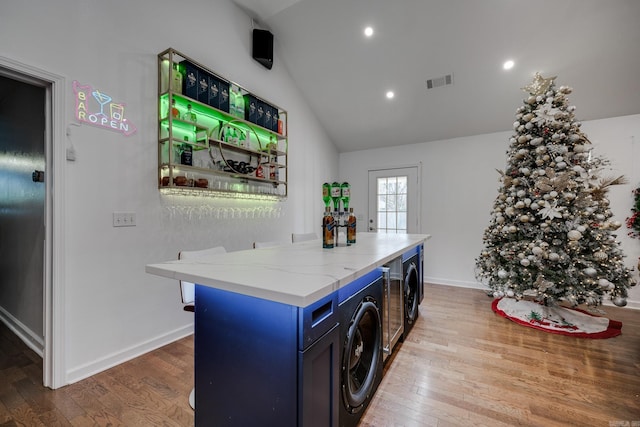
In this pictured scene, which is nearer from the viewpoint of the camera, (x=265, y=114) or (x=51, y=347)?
(x=51, y=347)

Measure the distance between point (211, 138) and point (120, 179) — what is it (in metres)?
0.88

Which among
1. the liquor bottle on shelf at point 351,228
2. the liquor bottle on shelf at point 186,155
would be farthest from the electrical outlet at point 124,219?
the liquor bottle on shelf at point 351,228

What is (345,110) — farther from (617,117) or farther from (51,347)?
(51,347)

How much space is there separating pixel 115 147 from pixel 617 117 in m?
5.50

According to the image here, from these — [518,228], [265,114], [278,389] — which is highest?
[265,114]

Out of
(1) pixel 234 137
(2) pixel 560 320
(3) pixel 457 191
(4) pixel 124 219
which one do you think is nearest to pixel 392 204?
(3) pixel 457 191

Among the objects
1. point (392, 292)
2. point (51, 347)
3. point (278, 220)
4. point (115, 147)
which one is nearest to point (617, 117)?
point (392, 292)

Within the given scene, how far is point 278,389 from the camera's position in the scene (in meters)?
0.95

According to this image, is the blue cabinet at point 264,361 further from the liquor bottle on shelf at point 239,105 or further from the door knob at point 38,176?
the liquor bottle on shelf at point 239,105

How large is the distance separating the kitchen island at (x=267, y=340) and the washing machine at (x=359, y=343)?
0.07 metres

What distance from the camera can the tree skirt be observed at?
259cm

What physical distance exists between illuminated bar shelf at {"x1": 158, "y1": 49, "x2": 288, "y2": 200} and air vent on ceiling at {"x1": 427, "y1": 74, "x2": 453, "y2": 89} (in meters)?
2.03

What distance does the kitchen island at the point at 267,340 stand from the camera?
0.91 meters

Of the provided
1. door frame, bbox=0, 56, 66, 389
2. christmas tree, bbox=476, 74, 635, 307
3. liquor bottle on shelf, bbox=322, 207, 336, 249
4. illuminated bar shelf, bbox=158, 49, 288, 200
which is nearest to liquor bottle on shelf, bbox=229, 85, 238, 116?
illuminated bar shelf, bbox=158, 49, 288, 200
